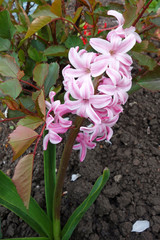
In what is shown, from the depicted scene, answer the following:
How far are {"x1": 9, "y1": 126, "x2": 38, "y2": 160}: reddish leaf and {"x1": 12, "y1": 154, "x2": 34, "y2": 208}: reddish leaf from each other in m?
0.02

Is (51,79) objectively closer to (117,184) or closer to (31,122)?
(31,122)

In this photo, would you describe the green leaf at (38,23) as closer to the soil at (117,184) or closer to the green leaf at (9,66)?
the green leaf at (9,66)

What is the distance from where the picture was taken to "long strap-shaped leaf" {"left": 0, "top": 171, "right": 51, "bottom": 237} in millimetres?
665

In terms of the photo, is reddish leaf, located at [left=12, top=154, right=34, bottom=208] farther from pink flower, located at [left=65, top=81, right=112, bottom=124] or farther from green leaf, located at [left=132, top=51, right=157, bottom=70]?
green leaf, located at [left=132, top=51, right=157, bottom=70]

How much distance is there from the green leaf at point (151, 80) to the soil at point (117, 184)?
2.18ft

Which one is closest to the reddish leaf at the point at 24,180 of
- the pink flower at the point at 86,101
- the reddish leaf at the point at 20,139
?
the reddish leaf at the point at 20,139

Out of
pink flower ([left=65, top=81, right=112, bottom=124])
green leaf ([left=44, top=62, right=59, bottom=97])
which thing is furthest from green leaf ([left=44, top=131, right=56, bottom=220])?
pink flower ([left=65, top=81, right=112, bottom=124])

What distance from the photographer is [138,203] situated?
109 cm

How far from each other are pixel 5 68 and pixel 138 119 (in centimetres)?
105

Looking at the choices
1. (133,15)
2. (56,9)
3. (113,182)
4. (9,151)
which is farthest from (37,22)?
(9,151)

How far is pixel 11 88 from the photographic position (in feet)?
1.86

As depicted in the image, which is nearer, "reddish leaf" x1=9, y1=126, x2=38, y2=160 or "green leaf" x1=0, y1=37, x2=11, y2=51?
"reddish leaf" x1=9, y1=126, x2=38, y2=160

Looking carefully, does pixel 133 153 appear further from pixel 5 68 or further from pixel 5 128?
pixel 5 68

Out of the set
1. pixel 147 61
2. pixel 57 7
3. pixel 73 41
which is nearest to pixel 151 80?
pixel 147 61
